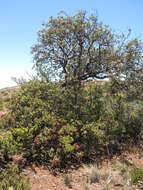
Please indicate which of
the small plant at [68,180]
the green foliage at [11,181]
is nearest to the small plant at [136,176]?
the small plant at [68,180]

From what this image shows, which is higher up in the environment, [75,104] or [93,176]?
[75,104]

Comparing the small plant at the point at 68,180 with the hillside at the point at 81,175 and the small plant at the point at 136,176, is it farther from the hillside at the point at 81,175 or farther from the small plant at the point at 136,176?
the small plant at the point at 136,176

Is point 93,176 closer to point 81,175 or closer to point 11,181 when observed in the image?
point 81,175

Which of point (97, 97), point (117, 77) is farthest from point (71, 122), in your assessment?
point (117, 77)

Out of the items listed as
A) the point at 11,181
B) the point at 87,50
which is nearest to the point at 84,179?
the point at 11,181

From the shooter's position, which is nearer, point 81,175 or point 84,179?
point 84,179

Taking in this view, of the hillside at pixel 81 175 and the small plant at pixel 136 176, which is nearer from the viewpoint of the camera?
the hillside at pixel 81 175

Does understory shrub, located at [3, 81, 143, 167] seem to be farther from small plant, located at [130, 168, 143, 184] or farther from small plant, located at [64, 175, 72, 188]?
small plant, located at [130, 168, 143, 184]

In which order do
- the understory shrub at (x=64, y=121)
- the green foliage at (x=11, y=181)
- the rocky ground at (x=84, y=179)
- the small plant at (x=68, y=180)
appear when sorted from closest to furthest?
the green foliage at (x=11, y=181)
the rocky ground at (x=84, y=179)
the small plant at (x=68, y=180)
the understory shrub at (x=64, y=121)

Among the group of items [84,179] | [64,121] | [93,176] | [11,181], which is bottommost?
[84,179]

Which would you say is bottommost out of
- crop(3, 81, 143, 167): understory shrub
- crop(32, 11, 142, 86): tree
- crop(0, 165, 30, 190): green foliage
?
crop(0, 165, 30, 190): green foliage

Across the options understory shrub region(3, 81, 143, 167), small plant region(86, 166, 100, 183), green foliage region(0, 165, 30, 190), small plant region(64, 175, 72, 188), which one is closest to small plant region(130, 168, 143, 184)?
small plant region(86, 166, 100, 183)

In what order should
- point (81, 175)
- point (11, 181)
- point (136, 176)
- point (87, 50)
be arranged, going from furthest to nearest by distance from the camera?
point (87, 50) < point (81, 175) < point (136, 176) < point (11, 181)

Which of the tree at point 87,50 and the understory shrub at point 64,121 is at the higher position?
the tree at point 87,50
